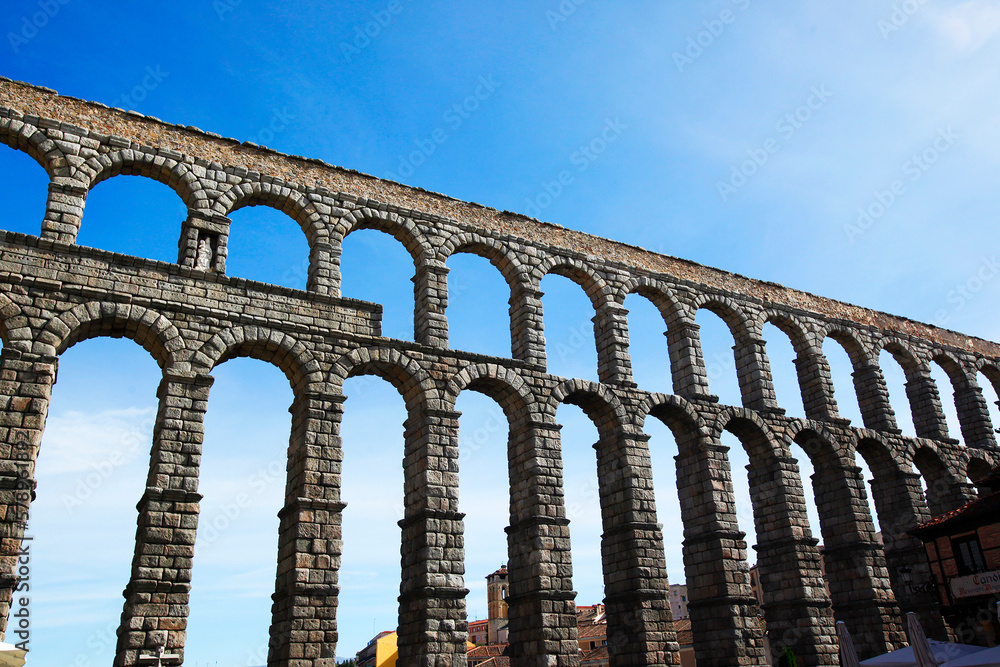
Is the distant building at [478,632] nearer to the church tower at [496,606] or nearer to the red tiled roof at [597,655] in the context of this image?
the church tower at [496,606]

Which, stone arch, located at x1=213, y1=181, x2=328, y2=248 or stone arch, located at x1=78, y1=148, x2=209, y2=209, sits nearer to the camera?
stone arch, located at x1=78, y1=148, x2=209, y2=209

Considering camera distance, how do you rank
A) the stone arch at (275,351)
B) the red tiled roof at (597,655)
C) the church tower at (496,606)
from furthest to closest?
the church tower at (496,606), the red tiled roof at (597,655), the stone arch at (275,351)

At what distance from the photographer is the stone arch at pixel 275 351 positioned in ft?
51.0

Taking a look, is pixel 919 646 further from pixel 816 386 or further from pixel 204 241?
pixel 204 241

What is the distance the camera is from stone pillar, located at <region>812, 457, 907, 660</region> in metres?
20.5

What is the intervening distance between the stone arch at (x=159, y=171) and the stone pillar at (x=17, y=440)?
4664mm

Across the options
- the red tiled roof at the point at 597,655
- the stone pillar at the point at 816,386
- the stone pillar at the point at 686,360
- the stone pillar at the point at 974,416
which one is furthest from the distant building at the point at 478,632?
the stone pillar at the point at 686,360

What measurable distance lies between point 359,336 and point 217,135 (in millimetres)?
5963

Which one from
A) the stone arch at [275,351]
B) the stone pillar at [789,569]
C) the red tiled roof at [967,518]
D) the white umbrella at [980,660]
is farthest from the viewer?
the red tiled roof at [967,518]

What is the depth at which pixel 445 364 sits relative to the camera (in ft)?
58.1

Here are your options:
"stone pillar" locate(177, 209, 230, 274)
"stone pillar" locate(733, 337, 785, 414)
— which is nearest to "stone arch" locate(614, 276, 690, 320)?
"stone pillar" locate(733, 337, 785, 414)

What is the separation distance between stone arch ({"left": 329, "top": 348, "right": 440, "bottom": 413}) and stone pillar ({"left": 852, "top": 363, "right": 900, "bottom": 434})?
52.3ft

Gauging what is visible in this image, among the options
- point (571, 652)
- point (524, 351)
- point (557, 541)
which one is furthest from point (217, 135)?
point (571, 652)

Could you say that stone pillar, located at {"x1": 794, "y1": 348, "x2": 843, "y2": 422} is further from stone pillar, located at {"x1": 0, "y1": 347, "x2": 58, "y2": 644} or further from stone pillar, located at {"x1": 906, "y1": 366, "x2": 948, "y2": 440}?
stone pillar, located at {"x1": 0, "y1": 347, "x2": 58, "y2": 644}
